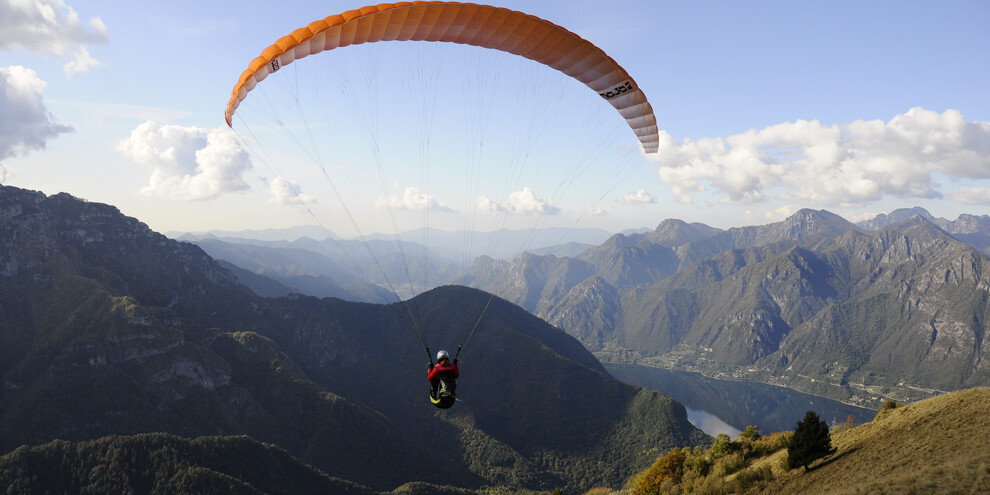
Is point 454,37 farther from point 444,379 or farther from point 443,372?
point 444,379

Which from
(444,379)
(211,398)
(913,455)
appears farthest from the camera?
(211,398)

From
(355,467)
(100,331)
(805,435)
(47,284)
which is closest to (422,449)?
(355,467)

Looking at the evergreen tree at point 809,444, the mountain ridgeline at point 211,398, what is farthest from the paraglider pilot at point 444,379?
the mountain ridgeline at point 211,398

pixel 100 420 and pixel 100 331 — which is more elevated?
pixel 100 331

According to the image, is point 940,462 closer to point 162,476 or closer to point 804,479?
point 804,479

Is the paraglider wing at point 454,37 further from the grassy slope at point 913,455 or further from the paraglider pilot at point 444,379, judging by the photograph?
the grassy slope at point 913,455

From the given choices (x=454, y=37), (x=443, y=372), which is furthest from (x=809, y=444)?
(x=454, y=37)
